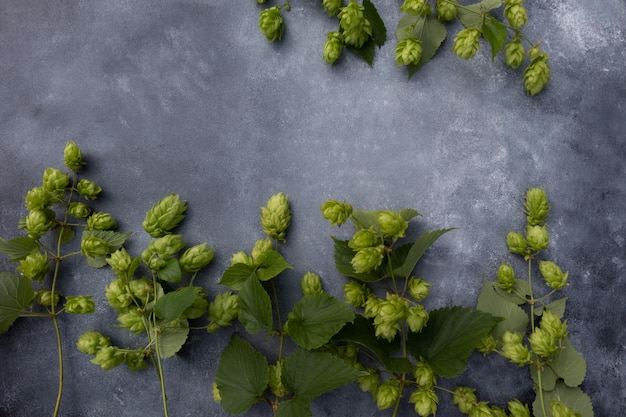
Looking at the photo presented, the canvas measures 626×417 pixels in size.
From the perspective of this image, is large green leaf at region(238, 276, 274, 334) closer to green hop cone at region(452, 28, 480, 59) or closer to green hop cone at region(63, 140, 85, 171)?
green hop cone at region(63, 140, 85, 171)

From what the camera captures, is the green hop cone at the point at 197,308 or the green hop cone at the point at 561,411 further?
the green hop cone at the point at 197,308

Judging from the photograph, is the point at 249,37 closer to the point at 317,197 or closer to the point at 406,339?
the point at 317,197

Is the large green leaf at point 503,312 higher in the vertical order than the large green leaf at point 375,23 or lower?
lower

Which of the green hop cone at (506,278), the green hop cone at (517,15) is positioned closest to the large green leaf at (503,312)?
the green hop cone at (506,278)

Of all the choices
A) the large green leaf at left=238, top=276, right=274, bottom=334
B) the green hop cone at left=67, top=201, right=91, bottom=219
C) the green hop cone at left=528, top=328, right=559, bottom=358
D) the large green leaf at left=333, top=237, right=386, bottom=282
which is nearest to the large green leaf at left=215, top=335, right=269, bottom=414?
the large green leaf at left=238, top=276, right=274, bottom=334

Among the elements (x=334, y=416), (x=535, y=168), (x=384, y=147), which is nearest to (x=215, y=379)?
(x=334, y=416)

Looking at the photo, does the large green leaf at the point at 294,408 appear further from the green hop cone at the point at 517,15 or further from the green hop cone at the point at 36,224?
the green hop cone at the point at 517,15
